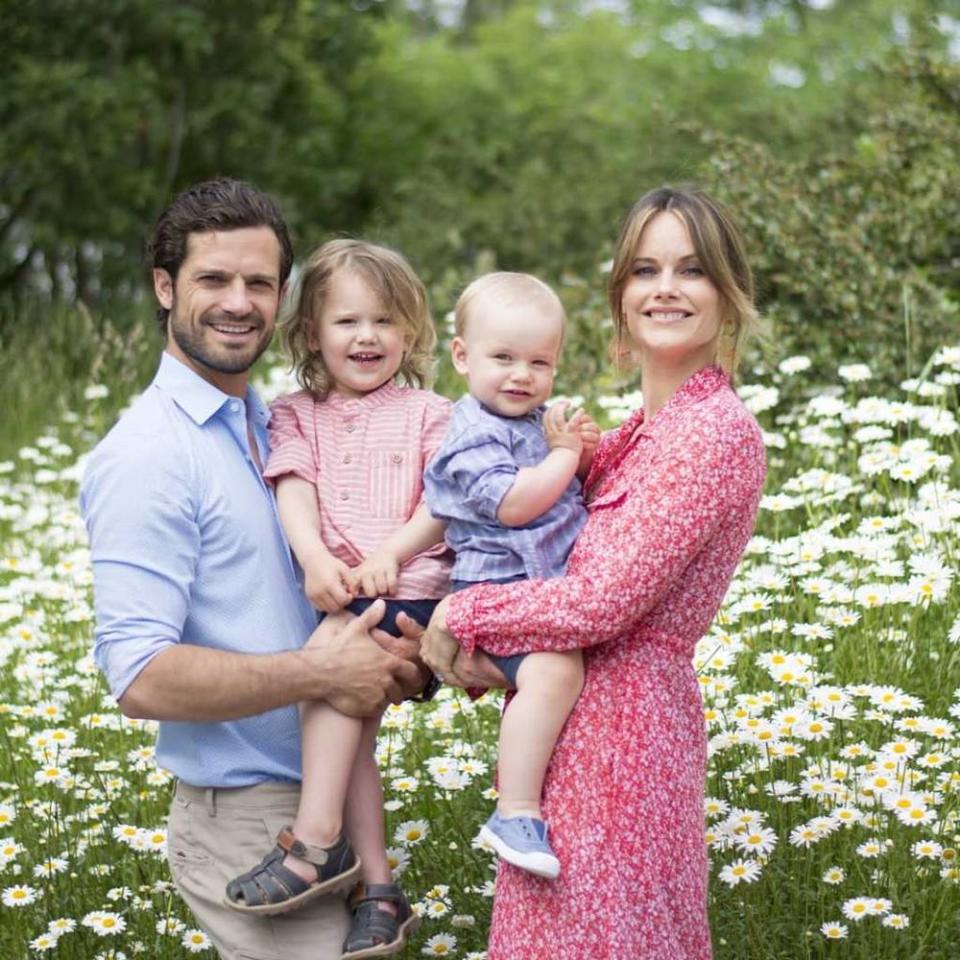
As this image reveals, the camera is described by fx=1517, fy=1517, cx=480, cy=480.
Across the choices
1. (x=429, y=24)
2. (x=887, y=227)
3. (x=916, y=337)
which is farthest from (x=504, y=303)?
(x=429, y=24)

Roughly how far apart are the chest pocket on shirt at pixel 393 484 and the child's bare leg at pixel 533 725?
0.59m

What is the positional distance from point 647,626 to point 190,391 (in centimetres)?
120

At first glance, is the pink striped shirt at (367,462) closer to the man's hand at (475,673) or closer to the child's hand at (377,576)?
the child's hand at (377,576)

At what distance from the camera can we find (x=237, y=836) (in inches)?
133

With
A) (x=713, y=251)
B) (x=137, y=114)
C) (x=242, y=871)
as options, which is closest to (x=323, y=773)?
(x=242, y=871)

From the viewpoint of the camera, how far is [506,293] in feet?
10.4

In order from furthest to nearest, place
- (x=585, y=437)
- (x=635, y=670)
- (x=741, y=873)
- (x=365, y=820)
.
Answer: (x=741, y=873), (x=365, y=820), (x=585, y=437), (x=635, y=670)

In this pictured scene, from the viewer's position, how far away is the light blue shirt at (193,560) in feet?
10.5

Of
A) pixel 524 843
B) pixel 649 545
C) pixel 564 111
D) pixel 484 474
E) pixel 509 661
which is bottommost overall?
pixel 524 843

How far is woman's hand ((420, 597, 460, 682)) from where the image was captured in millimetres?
3074

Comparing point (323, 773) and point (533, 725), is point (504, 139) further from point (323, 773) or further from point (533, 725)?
point (533, 725)

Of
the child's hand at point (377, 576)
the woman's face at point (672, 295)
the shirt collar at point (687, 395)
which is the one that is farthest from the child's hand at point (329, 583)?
the woman's face at point (672, 295)

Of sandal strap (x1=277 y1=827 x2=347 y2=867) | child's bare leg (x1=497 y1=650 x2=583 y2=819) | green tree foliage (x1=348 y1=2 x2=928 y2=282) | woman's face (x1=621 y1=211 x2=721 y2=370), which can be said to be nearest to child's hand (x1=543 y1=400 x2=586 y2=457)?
woman's face (x1=621 y1=211 x2=721 y2=370)

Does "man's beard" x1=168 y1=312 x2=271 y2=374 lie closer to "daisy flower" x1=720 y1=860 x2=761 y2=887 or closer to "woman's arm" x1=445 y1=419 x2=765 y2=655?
"woman's arm" x1=445 y1=419 x2=765 y2=655
